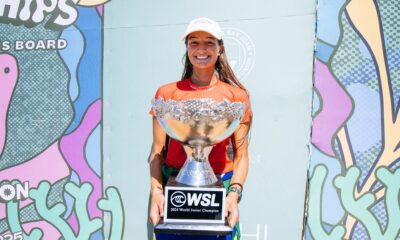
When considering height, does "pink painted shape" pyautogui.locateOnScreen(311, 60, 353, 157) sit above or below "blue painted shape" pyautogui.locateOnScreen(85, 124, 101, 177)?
above

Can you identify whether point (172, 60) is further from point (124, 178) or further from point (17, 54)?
point (17, 54)

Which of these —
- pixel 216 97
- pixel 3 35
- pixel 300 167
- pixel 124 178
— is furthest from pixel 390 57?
pixel 3 35

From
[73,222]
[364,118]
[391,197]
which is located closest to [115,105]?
[73,222]

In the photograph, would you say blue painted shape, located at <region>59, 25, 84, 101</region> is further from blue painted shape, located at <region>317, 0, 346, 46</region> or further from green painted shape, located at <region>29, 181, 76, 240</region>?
blue painted shape, located at <region>317, 0, 346, 46</region>

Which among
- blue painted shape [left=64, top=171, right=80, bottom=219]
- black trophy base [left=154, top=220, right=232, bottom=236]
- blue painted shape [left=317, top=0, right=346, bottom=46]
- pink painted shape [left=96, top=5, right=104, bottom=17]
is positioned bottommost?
blue painted shape [left=64, top=171, right=80, bottom=219]

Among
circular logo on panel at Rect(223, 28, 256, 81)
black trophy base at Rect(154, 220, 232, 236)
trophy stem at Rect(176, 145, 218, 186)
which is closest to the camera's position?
black trophy base at Rect(154, 220, 232, 236)

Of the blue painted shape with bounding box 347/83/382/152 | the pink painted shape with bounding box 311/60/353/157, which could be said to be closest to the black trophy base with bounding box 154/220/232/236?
the pink painted shape with bounding box 311/60/353/157

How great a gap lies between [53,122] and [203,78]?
53.3 inches

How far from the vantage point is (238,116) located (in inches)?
67.0

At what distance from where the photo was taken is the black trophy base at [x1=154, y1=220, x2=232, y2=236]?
5.21 ft

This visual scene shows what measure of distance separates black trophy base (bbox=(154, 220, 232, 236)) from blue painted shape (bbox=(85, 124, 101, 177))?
127 cm

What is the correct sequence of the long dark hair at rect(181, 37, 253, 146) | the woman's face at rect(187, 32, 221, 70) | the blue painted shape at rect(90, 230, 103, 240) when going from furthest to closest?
1. the blue painted shape at rect(90, 230, 103, 240)
2. the long dark hair at rect(181, 37, 253, 146)
3. the woman's face at rect(187, 32, 221, 70)

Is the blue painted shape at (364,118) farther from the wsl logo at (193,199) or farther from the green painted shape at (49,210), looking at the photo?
the green painted shape at (49,210)

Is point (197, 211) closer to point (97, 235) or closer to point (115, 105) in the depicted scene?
point (115, 105)
